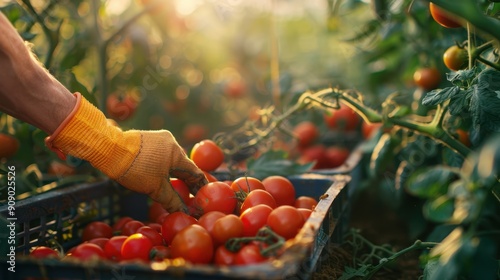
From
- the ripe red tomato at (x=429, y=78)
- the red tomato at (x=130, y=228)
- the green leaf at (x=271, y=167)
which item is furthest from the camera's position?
the ripe red tomato at (x=429, y=78)

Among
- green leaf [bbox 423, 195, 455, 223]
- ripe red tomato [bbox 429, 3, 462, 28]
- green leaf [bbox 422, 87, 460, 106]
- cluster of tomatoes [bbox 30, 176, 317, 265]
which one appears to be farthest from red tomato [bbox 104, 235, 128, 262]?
ripe red tomato [bbox 429, 3, 462, 28]

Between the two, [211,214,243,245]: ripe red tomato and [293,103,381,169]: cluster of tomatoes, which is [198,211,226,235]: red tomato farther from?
[293,103,381,169]: cluster of tomatoes

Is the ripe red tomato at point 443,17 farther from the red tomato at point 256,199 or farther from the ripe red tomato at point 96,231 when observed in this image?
the ripe red tomato at point 96,231

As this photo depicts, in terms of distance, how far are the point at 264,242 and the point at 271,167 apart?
718mm

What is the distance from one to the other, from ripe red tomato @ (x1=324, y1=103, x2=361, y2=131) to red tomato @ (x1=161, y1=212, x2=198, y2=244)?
5.09 ft

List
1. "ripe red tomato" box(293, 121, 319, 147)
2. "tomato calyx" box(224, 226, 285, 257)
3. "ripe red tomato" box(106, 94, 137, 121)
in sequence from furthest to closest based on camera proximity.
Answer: "ripe red tomato" box(293, 121, 319, 147)
"ripe red tomato" box(106, 94, 137, 121)
"tomato calyx" box(224, 226, 285, 257)

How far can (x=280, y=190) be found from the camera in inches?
63.7

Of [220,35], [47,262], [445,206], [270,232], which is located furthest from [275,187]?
[220,35]

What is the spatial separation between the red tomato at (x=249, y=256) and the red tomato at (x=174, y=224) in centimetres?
24

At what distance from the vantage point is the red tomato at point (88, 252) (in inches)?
51.2

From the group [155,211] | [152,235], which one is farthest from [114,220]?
[152,235]

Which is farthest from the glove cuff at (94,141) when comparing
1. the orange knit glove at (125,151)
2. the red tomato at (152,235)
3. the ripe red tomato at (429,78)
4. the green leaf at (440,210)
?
the ripe red tomato at (429,78)

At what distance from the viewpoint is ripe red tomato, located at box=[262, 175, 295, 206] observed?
1.61m

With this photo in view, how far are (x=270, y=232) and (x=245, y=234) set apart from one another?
0.47 feet
